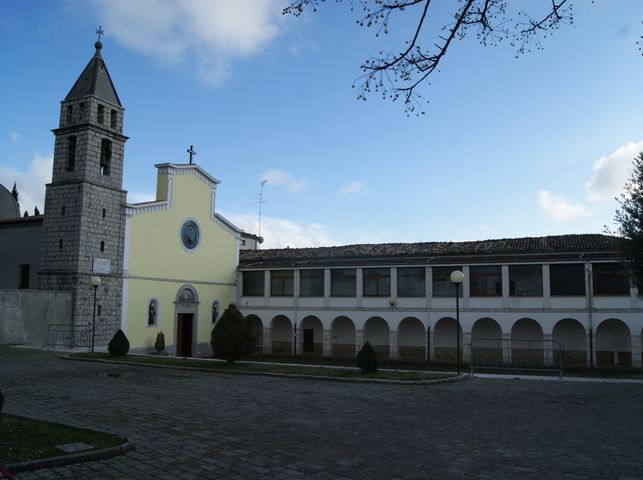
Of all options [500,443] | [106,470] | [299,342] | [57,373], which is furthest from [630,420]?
[299,342]

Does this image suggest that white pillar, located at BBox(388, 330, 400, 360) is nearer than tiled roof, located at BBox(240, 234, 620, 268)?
No

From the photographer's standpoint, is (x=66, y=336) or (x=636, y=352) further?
(x=636, y=352)

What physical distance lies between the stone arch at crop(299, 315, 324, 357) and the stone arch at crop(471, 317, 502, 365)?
9.60 meters

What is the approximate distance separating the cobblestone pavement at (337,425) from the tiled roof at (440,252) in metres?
13.8

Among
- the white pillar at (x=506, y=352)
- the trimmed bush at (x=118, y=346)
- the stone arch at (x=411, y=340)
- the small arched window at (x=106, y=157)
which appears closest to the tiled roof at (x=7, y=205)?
the small arched window at (x=106, y=157)

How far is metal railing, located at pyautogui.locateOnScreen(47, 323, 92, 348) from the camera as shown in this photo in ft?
82.1

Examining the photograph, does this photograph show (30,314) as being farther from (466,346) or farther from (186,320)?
(466,346)

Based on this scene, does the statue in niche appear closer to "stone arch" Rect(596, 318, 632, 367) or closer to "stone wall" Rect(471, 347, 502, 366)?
"stone wall" Rect(471, 347, 502, 366)

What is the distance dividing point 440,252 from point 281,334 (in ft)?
39.1

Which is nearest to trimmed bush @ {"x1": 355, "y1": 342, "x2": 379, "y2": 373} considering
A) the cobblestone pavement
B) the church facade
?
the cobblestone pavement

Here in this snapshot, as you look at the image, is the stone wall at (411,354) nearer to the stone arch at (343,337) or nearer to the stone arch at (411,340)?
the stone arch at (411,340)

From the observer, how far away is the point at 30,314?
24.5 m

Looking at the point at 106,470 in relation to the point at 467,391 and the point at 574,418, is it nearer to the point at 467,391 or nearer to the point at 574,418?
the point at 574,418

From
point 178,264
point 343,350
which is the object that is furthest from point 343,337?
point 178,264
